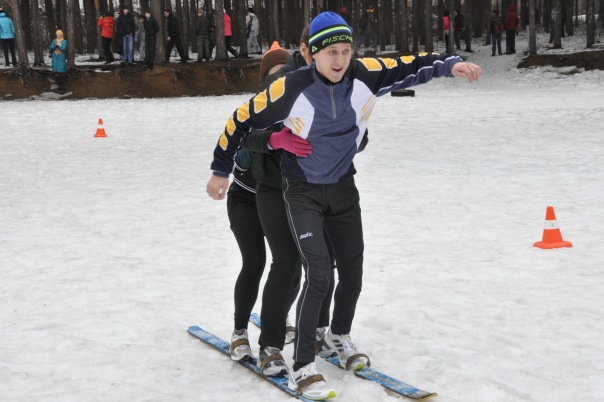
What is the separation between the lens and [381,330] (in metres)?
5.25

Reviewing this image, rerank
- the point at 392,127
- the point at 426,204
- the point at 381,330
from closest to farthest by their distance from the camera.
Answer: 1. the point at 381,330
2. the point at 426,204
3. the point at 392,127

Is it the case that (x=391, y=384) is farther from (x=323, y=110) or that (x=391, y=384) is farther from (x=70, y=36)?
(x=70, y=36)

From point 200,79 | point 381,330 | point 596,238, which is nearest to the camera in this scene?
point 381,330

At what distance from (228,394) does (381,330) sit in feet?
4.34

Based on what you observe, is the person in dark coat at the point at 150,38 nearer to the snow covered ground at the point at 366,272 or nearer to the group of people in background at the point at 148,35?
the group of people in background at the point at 148,35

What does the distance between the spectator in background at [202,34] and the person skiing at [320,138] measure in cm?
2830

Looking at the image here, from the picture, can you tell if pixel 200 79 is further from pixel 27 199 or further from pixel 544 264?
pixel 544 264

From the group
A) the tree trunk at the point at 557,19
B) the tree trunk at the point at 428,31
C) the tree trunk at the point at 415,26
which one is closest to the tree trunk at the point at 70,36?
the tree trunk at the point at 428,31

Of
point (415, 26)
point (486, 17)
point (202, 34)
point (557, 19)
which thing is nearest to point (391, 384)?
point (202, 34)

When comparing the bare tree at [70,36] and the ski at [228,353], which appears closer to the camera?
the ski at [228,353]

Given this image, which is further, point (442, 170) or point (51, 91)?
point (51, 91)

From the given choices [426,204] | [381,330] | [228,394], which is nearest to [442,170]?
[426,204]

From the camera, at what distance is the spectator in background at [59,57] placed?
27.2m

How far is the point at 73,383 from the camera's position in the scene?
14.7 ft
